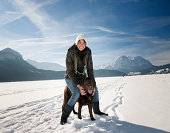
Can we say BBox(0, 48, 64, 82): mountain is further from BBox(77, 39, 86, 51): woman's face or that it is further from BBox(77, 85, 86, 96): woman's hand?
BBox(77, 85, 86, 96): woman's hand

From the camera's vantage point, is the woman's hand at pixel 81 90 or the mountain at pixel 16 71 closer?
the woman's hand at pixel 81 90

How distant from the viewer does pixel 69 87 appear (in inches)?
131

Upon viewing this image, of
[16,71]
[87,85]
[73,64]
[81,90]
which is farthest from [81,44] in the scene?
[16,71]

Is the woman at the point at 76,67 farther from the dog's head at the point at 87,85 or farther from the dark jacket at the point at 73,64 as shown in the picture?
the dog's head at the point at 87,85

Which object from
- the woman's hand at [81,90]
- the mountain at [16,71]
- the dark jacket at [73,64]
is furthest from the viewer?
the mountain at [16,71]

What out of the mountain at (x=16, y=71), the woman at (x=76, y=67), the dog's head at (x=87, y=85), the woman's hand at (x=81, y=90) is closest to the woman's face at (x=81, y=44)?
the woman at (x=76, y=67)

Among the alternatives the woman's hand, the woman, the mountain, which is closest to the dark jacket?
the woman

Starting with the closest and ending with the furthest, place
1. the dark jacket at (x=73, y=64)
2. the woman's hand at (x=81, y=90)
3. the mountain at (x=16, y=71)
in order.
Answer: the woman's hand at (x=81, y=90)
the dark jacket at (x=73, y=64)
the mountain at (x=16, y=71)

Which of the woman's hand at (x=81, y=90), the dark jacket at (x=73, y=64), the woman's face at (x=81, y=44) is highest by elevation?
the woman's face at (x=81, y=44)

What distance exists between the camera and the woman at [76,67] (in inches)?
125

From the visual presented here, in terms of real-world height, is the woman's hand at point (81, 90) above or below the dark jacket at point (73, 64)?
below

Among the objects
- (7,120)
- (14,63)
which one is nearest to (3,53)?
(14,63)

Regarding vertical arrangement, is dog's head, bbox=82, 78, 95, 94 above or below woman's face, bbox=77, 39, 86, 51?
below

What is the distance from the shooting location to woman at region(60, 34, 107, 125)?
3180mm
